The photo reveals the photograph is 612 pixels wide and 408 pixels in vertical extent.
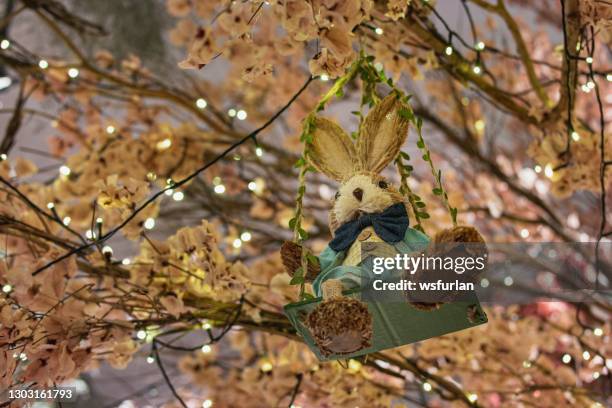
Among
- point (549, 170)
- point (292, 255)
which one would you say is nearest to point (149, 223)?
point (292, 255)

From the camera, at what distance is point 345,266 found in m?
0.66

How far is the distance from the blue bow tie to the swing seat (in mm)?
76

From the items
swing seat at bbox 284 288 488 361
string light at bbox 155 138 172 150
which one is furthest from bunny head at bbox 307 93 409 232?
string light at bbox 155 138 172 150

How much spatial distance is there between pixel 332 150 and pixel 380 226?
122 mm

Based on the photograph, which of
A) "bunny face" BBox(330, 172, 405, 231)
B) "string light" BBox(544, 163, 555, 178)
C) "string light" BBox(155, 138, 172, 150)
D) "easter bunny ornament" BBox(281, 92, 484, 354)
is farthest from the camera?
"string light" BBox(155, 138, 172, 150)

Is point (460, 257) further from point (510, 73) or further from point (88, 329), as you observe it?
point (510, 73)

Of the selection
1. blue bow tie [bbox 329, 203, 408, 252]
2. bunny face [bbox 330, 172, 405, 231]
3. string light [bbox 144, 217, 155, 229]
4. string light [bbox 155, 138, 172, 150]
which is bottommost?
blue bow tie [bbox 329, 203, 408, 252]

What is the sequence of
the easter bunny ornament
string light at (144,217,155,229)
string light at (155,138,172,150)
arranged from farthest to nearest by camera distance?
string light at (155,138,172,150) < string light at (144,217,155,229) < the easter bunny ornament

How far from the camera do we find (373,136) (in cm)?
74

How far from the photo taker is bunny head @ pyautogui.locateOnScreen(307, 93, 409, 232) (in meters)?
0.71

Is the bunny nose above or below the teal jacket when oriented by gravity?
above

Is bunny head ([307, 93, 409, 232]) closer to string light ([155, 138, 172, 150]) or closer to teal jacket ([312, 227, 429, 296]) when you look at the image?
teal jacket ([312, 227, 429, 296])

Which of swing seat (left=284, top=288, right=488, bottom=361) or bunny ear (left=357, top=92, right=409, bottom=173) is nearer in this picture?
swing seat (left=284, top=288, right=488, bottom=361)

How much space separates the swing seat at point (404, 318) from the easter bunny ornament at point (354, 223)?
28 millimetres
